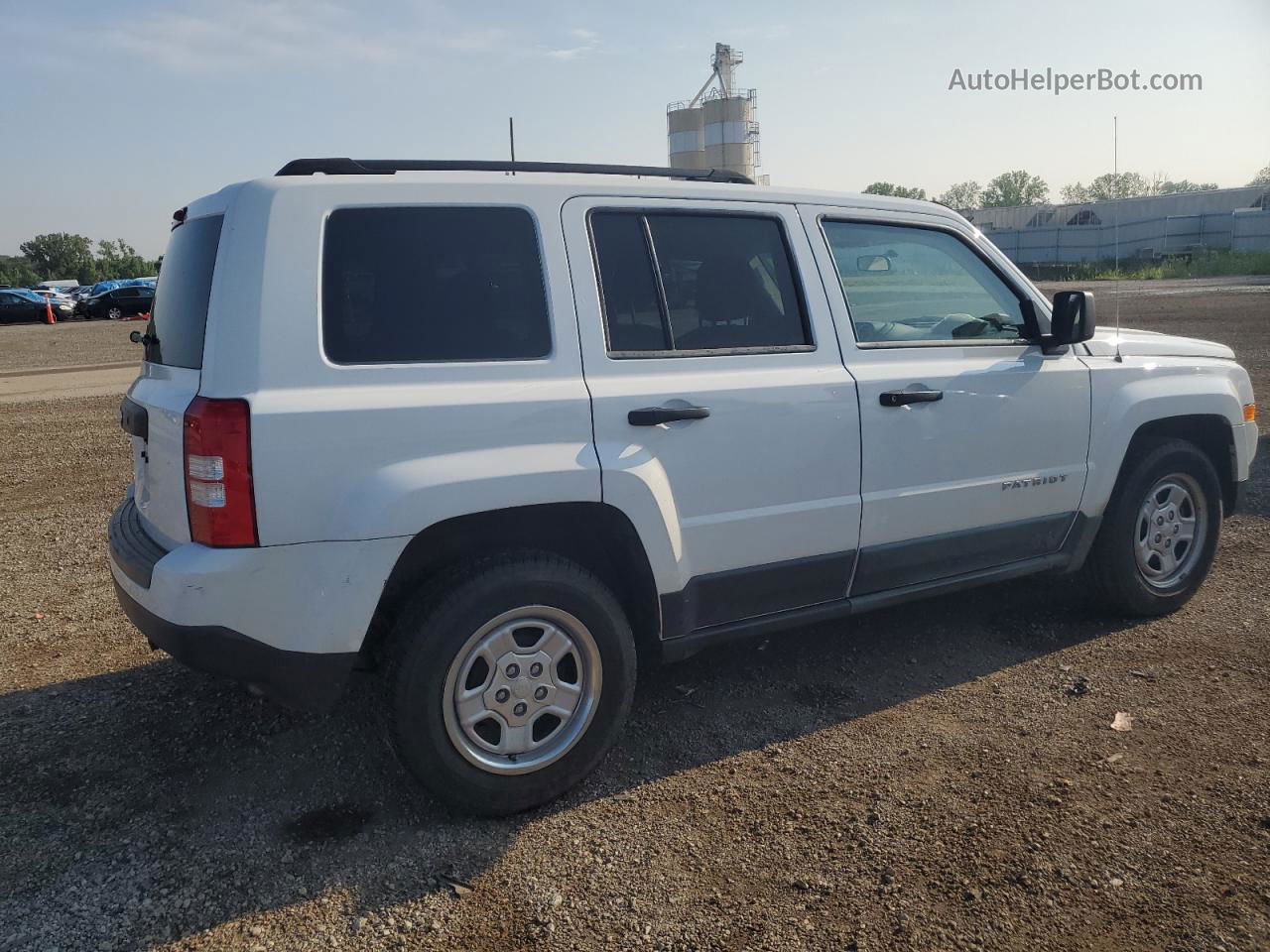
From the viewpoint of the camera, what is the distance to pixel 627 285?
3471 millimetres

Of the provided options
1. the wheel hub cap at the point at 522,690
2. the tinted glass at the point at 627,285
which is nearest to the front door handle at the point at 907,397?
the tinted glass at the point at 627,285

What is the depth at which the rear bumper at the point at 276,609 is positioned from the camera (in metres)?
2.87

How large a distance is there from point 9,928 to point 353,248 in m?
2.11

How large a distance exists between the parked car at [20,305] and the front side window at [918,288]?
145 ft

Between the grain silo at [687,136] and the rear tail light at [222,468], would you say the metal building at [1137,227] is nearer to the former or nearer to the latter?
the grain silo at [687,136]

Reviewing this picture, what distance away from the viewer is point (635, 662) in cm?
352

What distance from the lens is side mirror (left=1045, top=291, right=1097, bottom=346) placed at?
13.7 feet

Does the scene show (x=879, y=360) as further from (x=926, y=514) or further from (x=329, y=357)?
(x=329, y=357)

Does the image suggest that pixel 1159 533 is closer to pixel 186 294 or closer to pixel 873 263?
pixel 873 263

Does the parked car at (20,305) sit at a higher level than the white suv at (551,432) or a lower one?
higher

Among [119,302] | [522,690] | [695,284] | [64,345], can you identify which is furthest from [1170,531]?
[119,302]

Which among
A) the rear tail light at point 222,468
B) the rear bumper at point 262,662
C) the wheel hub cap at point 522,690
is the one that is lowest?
the wheel hub cap at point 522,690

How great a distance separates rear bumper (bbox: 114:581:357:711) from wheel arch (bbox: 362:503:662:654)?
213 mm

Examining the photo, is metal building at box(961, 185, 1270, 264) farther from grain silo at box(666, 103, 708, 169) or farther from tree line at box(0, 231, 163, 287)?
tree line at box(0, 231, 163, 287)
